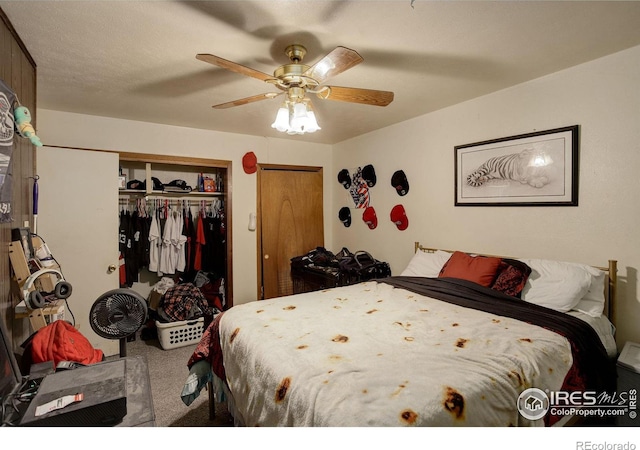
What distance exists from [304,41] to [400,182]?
2079mm

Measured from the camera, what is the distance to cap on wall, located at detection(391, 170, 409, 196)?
11.5ft

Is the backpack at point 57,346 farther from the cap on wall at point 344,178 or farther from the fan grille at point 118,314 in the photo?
the cap on wall at point 344,178

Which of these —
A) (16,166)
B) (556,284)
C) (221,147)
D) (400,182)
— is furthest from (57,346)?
(400,182)

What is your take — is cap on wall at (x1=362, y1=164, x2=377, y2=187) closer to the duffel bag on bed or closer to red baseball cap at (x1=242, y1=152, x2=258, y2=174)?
the duffel bag on bed

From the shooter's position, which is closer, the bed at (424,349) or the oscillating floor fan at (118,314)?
the bed at (424,349)

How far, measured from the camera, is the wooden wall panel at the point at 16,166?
1605 mm

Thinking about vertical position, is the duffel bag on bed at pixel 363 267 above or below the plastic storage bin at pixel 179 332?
above

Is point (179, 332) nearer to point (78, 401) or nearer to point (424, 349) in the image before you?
point (78, 401)

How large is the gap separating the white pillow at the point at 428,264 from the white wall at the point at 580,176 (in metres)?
0.23

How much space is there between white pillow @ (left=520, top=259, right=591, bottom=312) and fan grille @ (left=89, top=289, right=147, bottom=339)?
95.6 inches

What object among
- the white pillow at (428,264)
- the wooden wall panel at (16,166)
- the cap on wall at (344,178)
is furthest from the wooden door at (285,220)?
the wooden wall panel at (16,166)

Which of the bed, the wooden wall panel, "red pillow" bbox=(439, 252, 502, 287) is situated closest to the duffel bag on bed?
the bed

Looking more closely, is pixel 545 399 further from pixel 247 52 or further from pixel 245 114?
pixel 245 114

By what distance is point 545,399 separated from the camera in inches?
56.2
